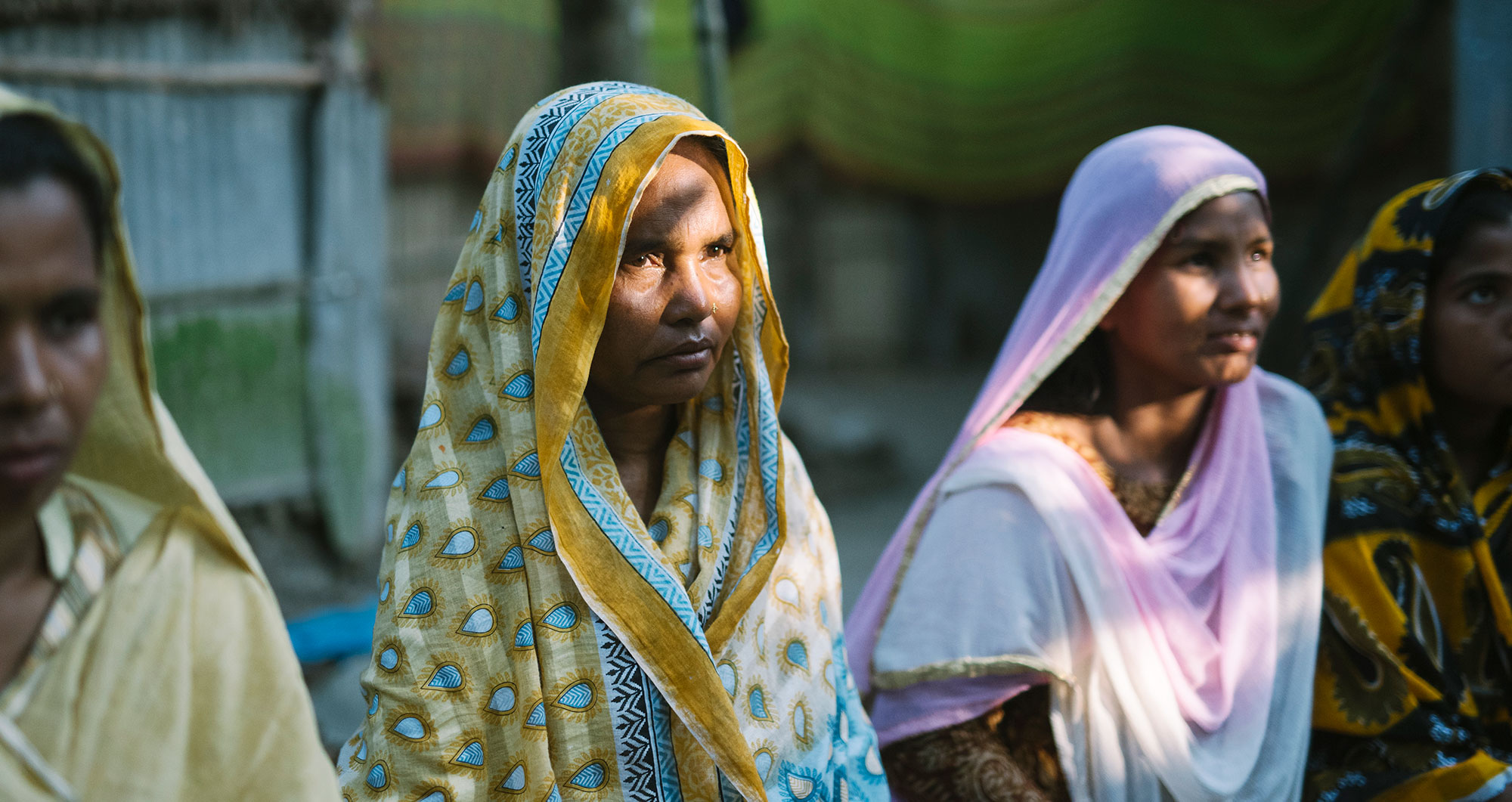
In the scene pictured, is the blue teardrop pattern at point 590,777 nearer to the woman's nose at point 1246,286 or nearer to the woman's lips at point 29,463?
the woman's lips at point 29,463

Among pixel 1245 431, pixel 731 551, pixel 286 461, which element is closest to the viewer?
pixel 731 551

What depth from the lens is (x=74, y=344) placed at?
1.31 m

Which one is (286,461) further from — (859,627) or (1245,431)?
(1245,431)

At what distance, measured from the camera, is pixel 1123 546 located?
95.1 inches

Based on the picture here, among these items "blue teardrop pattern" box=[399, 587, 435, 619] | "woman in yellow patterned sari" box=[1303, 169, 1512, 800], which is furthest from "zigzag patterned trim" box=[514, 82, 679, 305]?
"woman in yellow patterned sari" box=[1303, 169, 1512, 800]

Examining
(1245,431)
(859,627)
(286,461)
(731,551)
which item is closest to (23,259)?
(731,551)

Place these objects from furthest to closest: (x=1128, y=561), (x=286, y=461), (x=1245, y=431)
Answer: (x=286, y=461) < (x=1245, y=431) < (x=1128, y=561)

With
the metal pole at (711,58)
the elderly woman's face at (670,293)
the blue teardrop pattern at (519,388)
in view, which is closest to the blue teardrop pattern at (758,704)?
the elderly woman's face at (670,293)

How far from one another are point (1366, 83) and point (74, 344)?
27.3ft

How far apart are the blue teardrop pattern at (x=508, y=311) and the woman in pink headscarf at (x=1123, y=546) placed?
990mm

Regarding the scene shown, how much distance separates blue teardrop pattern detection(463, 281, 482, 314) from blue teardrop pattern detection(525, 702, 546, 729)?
645mm

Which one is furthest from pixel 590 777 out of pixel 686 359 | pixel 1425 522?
pixel 1425 522

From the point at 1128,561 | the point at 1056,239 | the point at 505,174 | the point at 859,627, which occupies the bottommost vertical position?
the point at 859,627

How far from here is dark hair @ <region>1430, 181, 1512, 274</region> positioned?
257 cm
